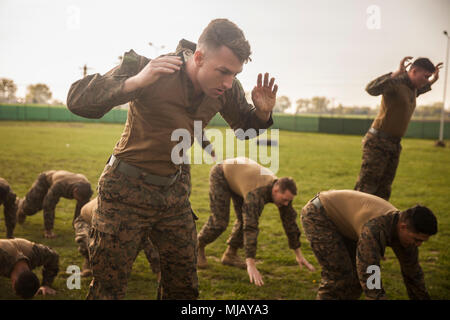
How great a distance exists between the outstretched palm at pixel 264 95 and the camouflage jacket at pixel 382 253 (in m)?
1.59

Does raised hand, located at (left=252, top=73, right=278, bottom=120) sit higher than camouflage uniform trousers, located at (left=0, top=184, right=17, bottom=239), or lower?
higher

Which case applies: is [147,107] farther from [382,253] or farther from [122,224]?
[382,253]

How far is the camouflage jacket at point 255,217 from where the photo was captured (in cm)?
484

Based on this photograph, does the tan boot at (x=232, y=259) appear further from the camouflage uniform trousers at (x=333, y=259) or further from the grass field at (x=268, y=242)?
the camouflage uniform trousers at (x=333, y=259)

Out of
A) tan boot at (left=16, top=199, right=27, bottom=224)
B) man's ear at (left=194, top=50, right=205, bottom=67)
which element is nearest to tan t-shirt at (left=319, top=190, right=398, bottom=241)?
man's ear at (left=194, top=50, right=205, bottom=67)

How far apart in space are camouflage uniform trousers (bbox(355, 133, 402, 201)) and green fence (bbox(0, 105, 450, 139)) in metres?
36.8

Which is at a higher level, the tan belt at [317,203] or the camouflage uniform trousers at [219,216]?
the tan belt at [317,203]

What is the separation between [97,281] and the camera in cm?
282

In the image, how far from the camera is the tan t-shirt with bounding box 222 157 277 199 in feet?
17.6

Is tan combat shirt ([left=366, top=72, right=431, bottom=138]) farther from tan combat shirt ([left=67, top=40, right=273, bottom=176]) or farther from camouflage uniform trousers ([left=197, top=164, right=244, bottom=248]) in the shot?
tan combat shirt ([left=67, top=40, right=273, bottom=176])

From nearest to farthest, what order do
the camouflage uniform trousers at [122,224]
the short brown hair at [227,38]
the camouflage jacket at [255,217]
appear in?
the short brown hair at [227,38]
the camouflage uniform trousers at [122,224]
the camouflage jacket at [255,217]

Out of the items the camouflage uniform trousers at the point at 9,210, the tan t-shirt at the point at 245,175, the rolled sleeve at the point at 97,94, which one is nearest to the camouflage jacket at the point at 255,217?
the tan t-shirt at the point at 245,175

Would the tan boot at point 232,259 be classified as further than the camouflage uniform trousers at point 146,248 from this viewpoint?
Yes

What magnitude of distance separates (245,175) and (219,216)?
0.74 meters
